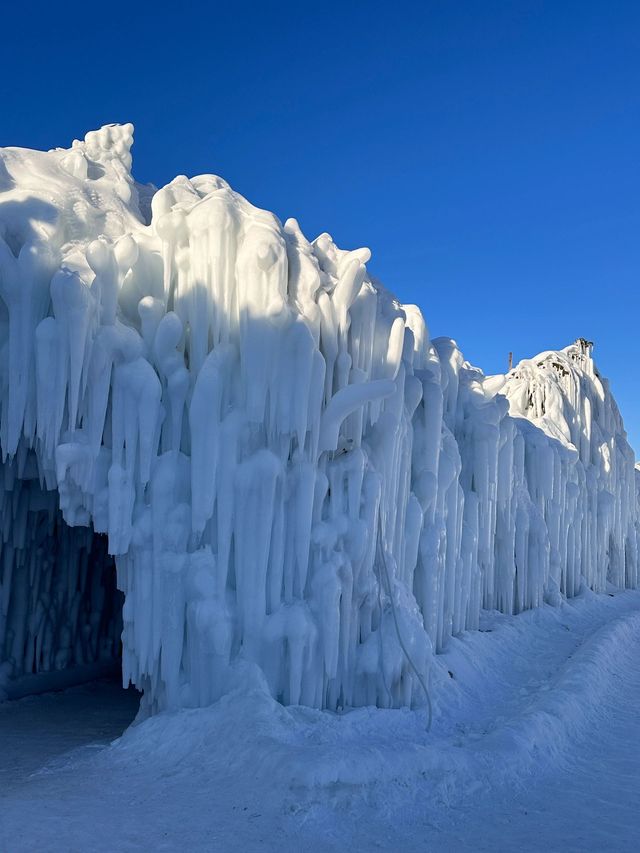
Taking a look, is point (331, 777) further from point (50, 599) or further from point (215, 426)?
point (50, 599)

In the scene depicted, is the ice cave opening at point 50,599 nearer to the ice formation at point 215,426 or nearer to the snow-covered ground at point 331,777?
the ice formation at point 215,426

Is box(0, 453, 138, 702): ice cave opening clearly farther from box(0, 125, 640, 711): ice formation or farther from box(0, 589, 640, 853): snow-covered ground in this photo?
box(0, 589, 640, 853): snow-covered ground

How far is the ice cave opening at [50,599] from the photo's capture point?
12.0m

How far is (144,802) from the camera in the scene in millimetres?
6676

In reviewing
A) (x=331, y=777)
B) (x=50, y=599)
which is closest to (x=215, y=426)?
(x=331, y=777)

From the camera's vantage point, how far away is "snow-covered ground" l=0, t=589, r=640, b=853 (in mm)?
6086

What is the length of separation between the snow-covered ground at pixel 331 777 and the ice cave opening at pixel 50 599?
2189 mm

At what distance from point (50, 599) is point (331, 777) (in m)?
8.42

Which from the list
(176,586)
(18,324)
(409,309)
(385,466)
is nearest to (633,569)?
(409,309)

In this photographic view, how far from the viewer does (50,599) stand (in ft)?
44.0

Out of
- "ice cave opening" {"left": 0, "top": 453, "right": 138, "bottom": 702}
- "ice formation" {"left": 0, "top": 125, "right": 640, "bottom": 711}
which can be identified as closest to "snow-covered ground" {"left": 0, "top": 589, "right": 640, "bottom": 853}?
"ice formation" {"left": 0, "top": 125, "right": 640, "bottom": 711}

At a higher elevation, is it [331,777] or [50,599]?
[50,599]

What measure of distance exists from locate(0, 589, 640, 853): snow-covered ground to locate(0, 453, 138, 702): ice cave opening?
2189 millimetres

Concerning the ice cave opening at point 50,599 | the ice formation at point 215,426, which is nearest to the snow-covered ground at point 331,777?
the ice formation at point 215,426
